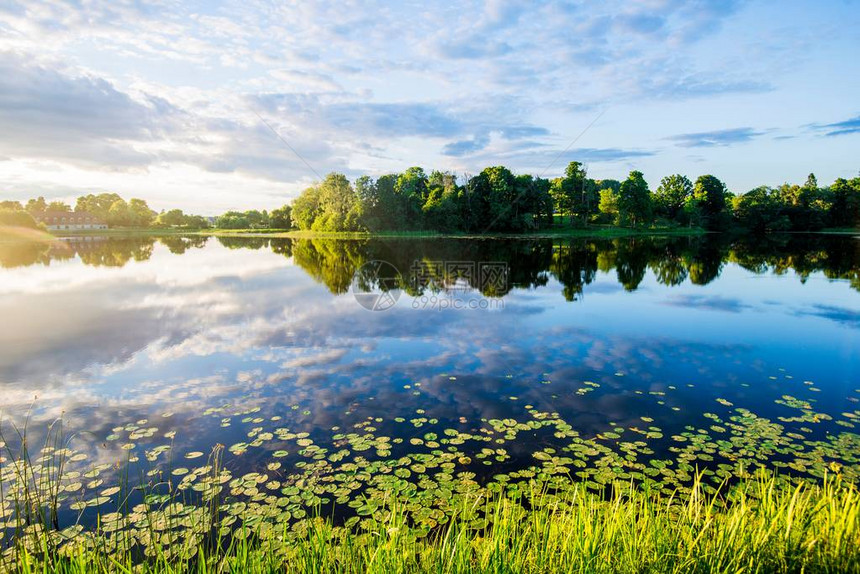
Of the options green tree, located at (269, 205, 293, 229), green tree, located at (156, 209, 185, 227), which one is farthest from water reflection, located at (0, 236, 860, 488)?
green tree, located at (156, 209, 185, 227)

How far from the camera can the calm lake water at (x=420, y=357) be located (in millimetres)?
8398

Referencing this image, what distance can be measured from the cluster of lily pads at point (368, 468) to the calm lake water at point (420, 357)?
0.12 m

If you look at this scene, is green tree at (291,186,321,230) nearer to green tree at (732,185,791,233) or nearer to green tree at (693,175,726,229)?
green tree at (693,175,726,229)

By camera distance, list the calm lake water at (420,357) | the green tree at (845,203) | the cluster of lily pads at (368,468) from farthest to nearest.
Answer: the green tree at (845,203) < the calm lake water at (420,357) < the cluster of lily pads at (368,468)

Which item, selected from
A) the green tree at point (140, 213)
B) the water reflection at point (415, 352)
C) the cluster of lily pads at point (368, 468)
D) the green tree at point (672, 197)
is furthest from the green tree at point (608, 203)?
the green tree at point (140, 213)

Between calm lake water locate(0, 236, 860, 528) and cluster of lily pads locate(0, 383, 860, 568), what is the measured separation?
0.39 feet

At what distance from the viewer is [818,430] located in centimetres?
775

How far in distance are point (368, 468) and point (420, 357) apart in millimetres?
5954

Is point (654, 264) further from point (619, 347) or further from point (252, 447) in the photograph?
point (252, 447)

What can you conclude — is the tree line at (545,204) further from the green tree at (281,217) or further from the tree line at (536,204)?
the green tree at (281,217)

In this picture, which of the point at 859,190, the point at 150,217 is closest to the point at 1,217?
the point at 150,217

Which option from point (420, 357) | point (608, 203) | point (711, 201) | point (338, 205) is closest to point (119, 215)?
point (338, 205)

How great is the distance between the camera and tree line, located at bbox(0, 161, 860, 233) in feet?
269

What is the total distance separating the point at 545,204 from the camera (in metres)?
83.8
